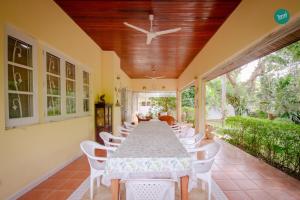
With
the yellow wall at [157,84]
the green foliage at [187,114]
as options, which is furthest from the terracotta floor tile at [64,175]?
the yellow wall at [157,84]

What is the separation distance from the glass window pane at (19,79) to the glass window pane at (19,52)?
0.33ft

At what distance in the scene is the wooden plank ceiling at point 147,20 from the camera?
319cm

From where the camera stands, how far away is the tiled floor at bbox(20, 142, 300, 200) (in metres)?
2.54

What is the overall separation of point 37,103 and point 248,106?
7010 mm

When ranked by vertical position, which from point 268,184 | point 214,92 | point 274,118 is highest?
point 214,92

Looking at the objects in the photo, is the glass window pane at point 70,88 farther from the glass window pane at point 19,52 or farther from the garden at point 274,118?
the garden at point 274,118

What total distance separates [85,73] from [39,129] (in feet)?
7.41

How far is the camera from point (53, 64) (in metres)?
3.32

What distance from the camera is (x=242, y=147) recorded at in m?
5.30

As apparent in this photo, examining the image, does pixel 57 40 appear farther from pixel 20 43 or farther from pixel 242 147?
pixel 242 147

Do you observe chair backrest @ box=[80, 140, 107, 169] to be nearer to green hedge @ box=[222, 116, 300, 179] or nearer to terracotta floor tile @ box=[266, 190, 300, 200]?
terracotta floor tile @ box=[266, 190, 300, 200]

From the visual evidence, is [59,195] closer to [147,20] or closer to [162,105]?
[147,20]

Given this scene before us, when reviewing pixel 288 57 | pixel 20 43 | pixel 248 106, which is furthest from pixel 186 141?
pixel 248 106

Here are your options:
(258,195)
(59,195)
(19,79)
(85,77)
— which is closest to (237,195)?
(258,195)
